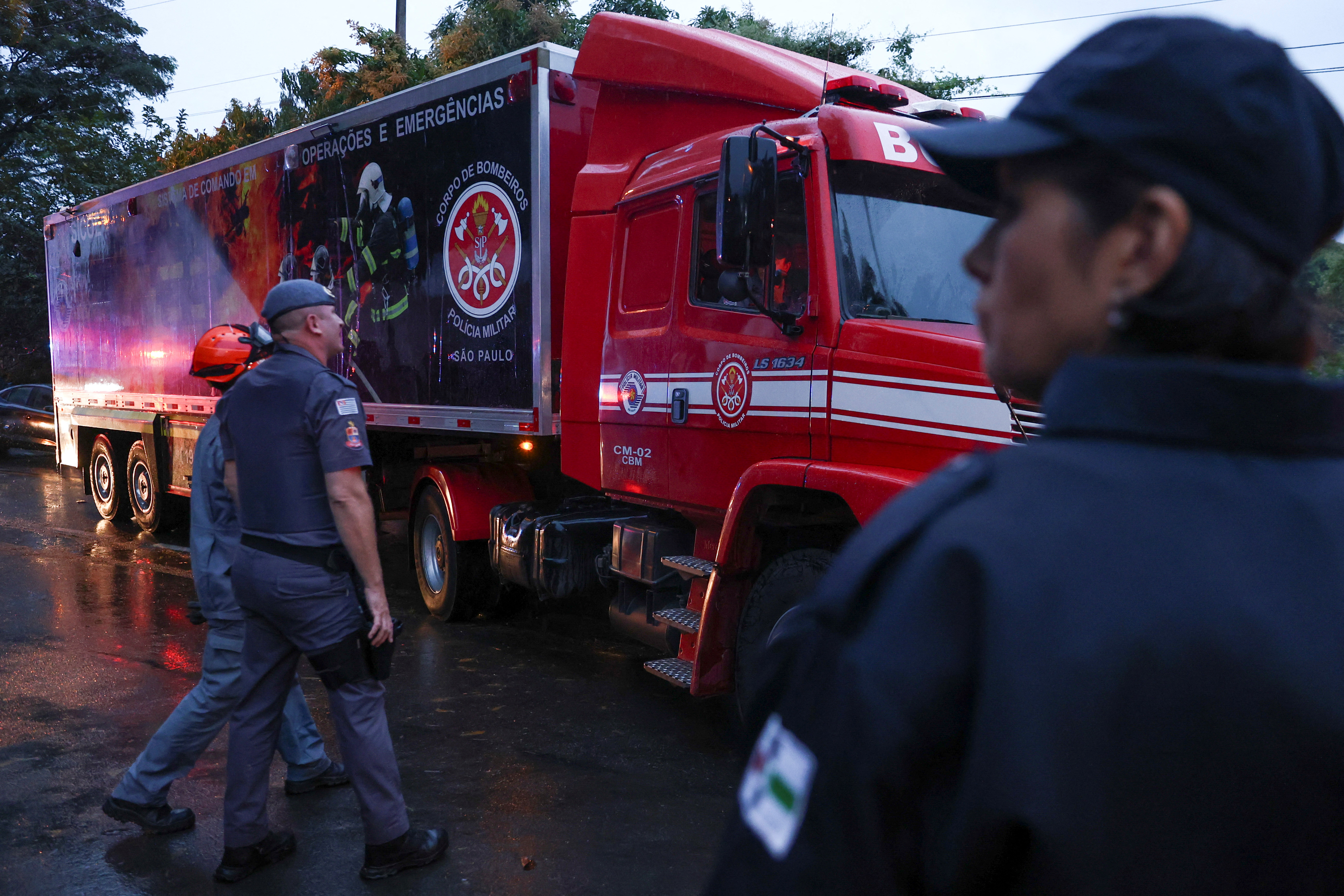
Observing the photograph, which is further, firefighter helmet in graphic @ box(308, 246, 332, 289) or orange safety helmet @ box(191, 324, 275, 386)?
firefighter helmet in graphic @ box(308, 246, 332, 289)

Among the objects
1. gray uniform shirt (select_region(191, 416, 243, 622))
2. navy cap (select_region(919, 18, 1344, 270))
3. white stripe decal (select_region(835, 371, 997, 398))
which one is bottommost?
gray uniform shirt (select_region(191, 416, 243, 622))

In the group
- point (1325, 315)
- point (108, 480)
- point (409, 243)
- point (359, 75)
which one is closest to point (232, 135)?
point (359, 75)

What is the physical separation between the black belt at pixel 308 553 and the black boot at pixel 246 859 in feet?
3.22

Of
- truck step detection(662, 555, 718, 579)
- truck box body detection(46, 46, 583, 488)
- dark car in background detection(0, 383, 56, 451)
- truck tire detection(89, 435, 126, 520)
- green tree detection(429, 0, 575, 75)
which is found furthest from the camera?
dark car in background detection(0, 383, 56, 451)

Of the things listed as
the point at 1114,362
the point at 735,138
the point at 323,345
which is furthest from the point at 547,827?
the point at 1114,362

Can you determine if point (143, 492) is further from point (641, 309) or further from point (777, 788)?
point (777, 788)

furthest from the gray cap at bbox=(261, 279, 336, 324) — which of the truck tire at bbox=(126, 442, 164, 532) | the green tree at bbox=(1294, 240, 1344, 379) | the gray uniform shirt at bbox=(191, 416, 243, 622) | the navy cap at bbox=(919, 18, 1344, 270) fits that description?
the truck tire at bbox=(126, 442, 164, 532)

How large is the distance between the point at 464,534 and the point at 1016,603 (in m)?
6.58

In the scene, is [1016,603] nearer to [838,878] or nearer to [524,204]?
[838,878]

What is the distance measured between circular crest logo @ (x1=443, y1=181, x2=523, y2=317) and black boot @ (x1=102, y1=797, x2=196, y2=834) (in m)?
3.48

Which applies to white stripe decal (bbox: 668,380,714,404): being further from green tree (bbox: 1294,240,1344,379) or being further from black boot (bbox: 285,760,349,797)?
green tree (bbox: 1294,240,1344,379)

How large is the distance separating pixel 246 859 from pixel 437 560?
13.6ft

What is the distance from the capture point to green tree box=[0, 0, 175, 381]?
1054 inches

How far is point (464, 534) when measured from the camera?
23.2ft
